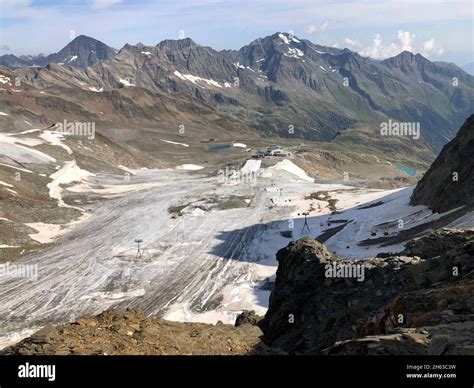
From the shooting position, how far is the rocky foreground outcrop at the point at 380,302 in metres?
11.3

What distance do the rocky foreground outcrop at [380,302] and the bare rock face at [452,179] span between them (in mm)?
22541

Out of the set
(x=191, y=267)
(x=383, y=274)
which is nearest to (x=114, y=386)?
(x=383, y=274)

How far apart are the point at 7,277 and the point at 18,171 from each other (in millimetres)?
38783

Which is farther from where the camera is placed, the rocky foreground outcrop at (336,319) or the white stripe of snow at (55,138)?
the white stripe of snow at (55,138)

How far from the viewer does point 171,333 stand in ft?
51.6

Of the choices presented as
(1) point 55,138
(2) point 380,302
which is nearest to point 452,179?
(2) point 380,302

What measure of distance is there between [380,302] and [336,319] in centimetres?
224

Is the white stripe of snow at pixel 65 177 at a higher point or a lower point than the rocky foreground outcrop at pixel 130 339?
higher

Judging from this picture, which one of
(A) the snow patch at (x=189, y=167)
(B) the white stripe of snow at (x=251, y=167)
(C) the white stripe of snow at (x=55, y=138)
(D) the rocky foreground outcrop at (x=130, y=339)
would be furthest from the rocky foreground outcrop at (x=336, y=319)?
(A) the snow patch at (x=189, y=167)

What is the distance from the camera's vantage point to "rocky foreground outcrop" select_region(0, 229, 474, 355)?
11875mm

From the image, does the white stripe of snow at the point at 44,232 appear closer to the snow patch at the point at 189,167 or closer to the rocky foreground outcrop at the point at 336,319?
the rocky foreground outcrop at the point at 336,319

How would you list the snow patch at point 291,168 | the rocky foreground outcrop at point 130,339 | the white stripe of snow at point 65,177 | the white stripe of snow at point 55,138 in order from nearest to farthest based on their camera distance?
the rocky foreground outcrop at point 130,339, the white stripe of snow at point 65,177, the white stripe of snow at point 55,138, the snow patch at point 291,168

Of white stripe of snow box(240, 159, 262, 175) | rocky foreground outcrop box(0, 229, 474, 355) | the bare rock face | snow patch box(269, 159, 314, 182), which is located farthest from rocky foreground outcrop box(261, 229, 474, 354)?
snow patch box(269, 159, 314, 182)

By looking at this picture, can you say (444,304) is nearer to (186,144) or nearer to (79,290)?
(79,290)
